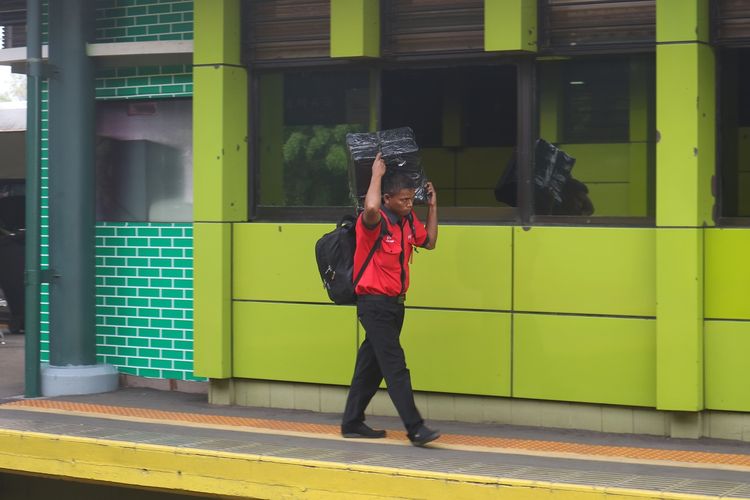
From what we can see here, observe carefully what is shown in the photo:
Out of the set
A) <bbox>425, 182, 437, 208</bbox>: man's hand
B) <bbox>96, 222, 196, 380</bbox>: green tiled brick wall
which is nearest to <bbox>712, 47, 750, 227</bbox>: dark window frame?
<bbox>425, 182, 437, 208</bbox>: man's hand

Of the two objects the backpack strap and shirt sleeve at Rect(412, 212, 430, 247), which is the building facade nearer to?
shirt sleeve at Rect(412, 212, 430, 247)

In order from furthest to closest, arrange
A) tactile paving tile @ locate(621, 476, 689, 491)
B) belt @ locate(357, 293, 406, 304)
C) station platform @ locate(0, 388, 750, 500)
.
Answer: belt @ locate(357, 293, 406, 304), station platform @ locate(0, 388, 750, 500), tactile paving tile @ locate(621, 476, 689, 491)

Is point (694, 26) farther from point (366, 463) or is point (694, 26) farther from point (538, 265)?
point (366, 463)

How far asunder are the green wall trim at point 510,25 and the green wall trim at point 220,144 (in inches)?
78.3

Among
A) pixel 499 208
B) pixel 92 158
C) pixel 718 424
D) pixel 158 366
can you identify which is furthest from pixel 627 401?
pixel 92 158

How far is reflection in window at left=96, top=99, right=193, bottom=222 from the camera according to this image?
10.3 m

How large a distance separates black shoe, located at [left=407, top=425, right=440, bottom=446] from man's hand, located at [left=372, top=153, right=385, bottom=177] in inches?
57.8

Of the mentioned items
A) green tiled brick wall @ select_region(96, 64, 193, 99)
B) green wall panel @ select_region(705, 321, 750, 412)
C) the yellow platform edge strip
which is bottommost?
the yellow platform edge strip

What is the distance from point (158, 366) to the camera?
33.5ft

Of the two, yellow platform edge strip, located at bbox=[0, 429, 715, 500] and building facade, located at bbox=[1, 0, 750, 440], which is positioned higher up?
building facade, located at bbox=[1, 0, 750, 440]

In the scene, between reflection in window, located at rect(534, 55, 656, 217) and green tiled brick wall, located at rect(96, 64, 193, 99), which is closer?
reflection in window, located at rect(534, 55, 656, 217)

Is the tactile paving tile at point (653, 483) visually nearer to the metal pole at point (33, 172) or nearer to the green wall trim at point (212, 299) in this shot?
the green wall trim at point (212, 299)

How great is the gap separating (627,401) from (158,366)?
387 cm

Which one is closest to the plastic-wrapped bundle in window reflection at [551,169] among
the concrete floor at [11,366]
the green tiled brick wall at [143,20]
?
the green tiled brick wall at [143,20]
